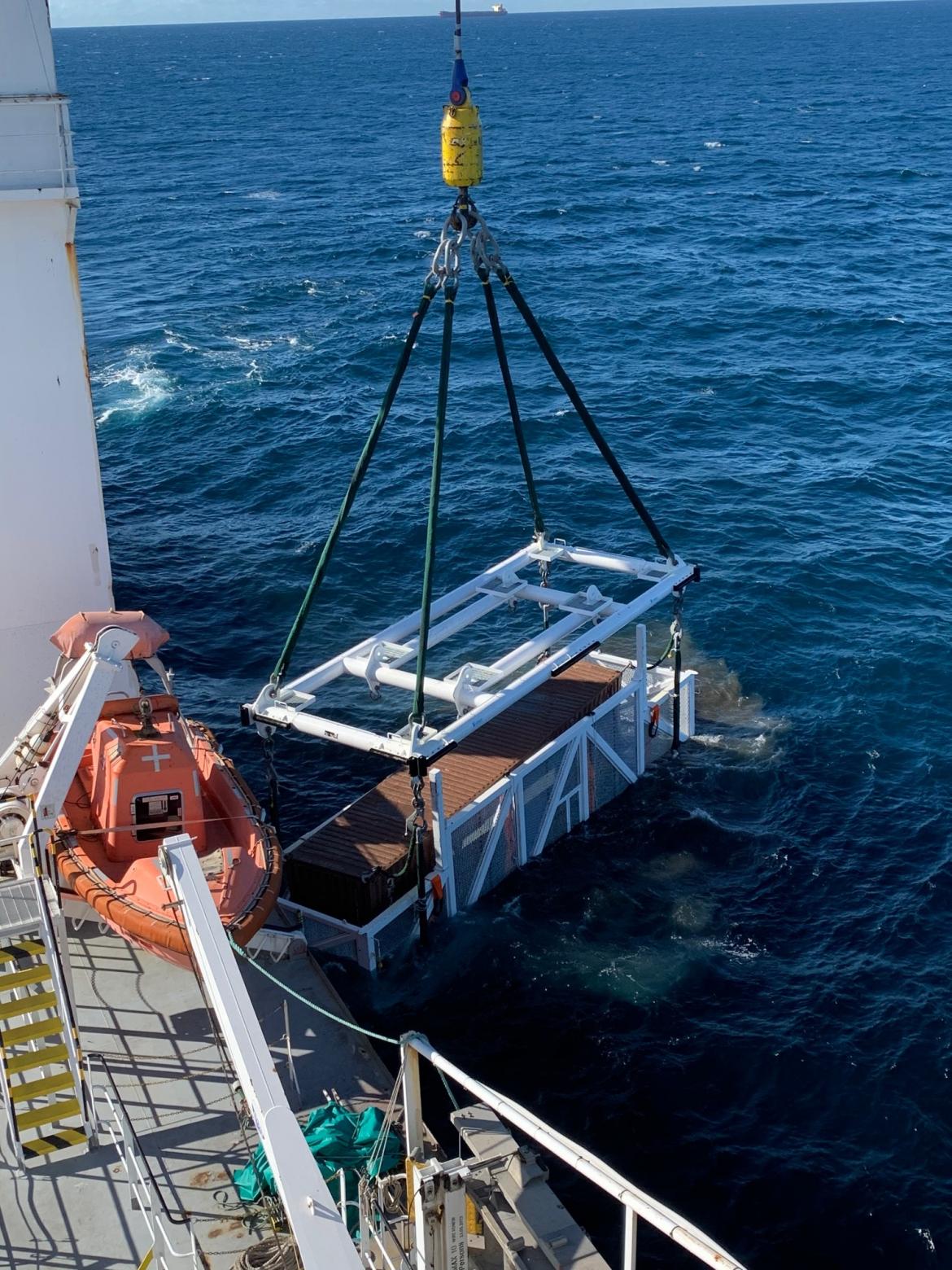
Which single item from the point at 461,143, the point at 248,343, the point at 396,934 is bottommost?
the point at 396,934

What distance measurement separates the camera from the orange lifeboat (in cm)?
2689

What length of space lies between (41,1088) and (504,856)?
15.6m

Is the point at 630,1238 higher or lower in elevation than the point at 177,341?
lower

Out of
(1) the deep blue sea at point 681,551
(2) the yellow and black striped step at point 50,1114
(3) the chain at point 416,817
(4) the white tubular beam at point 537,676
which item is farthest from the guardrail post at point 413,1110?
(4) the white tubular beam at point 537,676

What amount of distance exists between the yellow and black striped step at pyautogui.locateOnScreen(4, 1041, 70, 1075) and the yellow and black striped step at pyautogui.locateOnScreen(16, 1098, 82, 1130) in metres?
0.73

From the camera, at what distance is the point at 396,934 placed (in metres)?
31.3

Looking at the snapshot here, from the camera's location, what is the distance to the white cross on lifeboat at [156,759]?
2869cm

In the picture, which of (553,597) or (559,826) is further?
(553,597)

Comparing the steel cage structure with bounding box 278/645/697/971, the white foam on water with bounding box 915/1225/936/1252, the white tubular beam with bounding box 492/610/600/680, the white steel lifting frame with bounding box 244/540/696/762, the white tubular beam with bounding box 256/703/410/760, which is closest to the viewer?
the white foam on water with bounding box 915/1225/936/1252

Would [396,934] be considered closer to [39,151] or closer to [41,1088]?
[41,1088]

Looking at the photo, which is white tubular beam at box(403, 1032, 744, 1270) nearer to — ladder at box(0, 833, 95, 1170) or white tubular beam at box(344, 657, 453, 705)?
ladder at box(0, 833, 95, 1170)

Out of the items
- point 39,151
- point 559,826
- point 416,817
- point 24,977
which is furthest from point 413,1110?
point 39,151

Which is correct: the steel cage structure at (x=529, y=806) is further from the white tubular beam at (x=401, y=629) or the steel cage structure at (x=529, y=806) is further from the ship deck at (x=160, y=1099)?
the white tubular beam at (x=401, y=629)

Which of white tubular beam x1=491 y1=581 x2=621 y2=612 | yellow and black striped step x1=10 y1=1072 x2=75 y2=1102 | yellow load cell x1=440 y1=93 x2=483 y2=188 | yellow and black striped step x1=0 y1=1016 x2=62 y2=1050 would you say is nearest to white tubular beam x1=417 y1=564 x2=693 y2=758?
white tubular beam x1=491 y1=581 x2=621 y2=612
